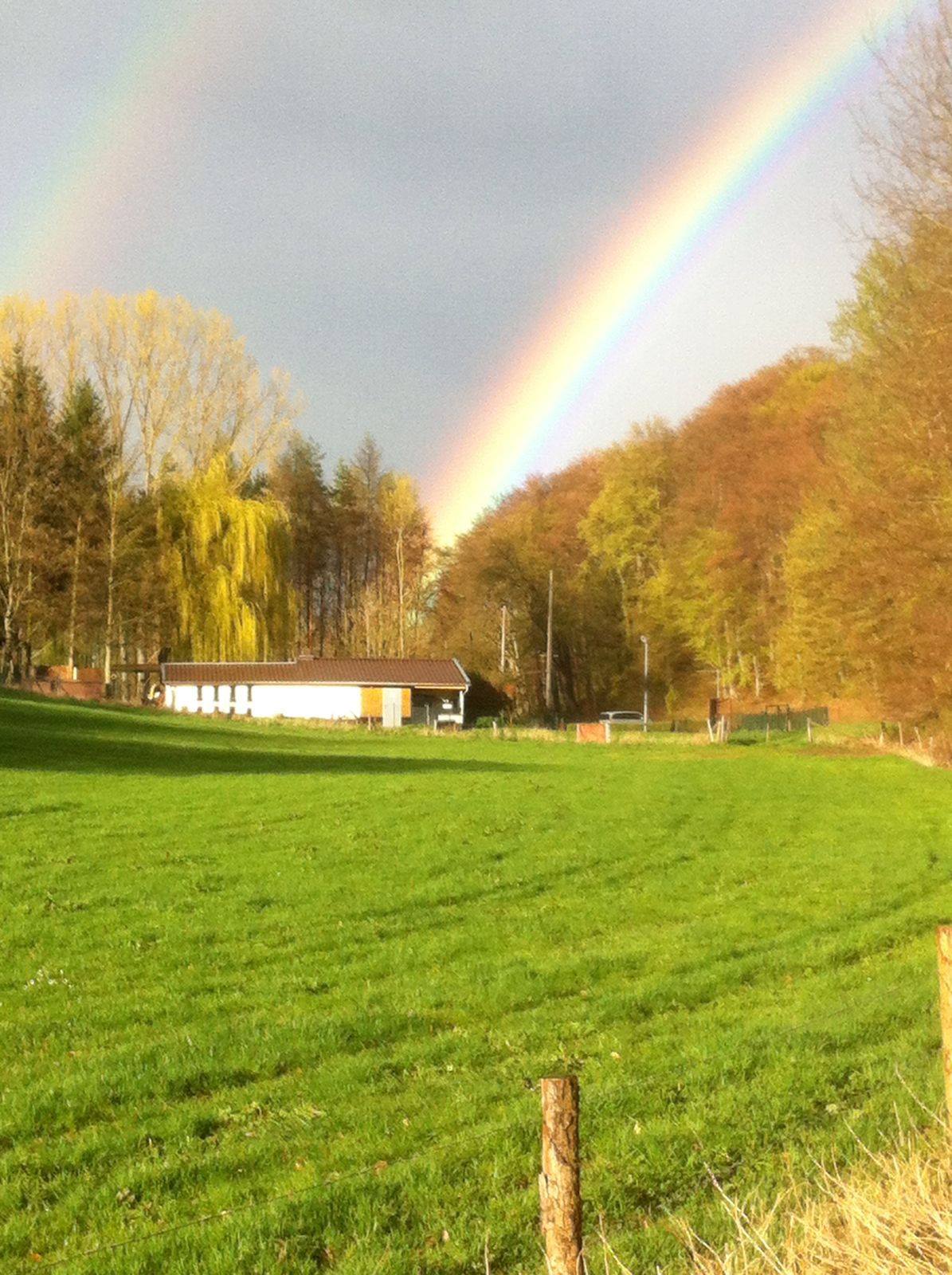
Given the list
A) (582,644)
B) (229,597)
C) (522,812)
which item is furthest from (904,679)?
(582,644)

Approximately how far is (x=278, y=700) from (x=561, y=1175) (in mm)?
66649

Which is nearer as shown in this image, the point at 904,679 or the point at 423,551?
the point at 904,679

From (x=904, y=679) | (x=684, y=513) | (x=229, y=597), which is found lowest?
(x=904, y=679)

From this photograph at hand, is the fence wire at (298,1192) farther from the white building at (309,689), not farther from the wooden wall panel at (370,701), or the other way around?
the wooden wall panel at (370,701)

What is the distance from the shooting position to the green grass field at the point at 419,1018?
5.74 m

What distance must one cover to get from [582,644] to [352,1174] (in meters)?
76.5

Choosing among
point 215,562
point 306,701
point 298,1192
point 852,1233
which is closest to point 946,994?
point 852,1233

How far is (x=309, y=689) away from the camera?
69.2 meters

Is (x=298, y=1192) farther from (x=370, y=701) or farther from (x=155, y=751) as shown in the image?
(x=370, y=701)

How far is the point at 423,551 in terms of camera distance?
83.9 metres

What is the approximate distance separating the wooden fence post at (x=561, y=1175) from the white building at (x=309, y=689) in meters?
64.6

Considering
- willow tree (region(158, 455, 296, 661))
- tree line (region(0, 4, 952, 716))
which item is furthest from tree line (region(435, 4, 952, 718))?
willow tree (region(158, 455, 296, 661))

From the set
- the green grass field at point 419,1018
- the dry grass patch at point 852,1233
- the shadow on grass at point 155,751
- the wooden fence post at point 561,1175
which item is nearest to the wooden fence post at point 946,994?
the dry grass patch at point 852,1233

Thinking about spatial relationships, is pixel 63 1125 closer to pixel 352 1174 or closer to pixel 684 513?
pixel 352 1174
